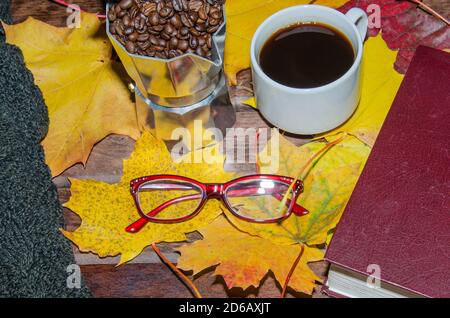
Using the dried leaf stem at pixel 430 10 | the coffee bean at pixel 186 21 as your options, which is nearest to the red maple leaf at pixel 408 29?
the dried leaf stem at pixel 430 10

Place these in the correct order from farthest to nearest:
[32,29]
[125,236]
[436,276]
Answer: [32,29], [125,236], [436,276]

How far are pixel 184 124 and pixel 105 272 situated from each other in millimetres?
187

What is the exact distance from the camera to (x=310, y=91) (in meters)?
0.77

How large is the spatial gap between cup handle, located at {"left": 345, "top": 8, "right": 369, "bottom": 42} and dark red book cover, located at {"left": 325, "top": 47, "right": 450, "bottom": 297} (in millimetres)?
74

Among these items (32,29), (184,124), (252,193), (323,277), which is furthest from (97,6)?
(323,277)

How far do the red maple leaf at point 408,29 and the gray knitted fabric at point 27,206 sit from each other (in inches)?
16.3

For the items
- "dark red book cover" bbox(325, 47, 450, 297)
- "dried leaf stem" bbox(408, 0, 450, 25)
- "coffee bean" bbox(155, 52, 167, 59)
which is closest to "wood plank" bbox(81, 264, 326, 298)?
"dark red book cover" bbox(325, 47, 450, 297)

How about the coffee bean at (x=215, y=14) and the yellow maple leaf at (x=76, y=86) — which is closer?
the coffee bean at (x=215, y=14)

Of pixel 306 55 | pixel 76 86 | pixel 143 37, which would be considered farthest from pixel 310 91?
pixel 76 86

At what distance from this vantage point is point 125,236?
2.72 feet

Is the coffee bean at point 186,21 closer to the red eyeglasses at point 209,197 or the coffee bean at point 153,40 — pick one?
the coffee bean at point 153,40

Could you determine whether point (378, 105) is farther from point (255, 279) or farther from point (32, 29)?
point (32, 29)

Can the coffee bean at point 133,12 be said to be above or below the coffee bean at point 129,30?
above

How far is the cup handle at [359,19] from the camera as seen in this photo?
32.3 inches
